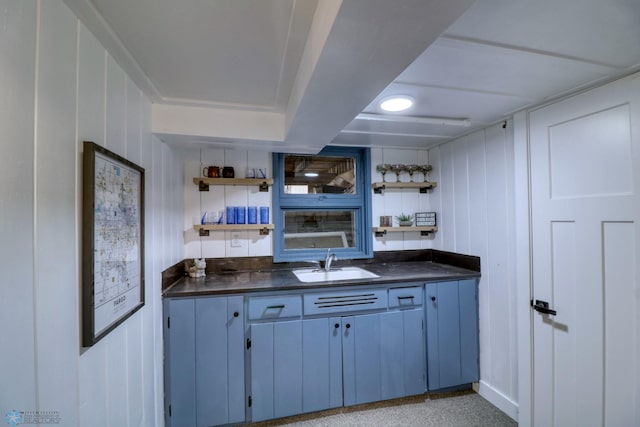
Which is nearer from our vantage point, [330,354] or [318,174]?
[330,354]

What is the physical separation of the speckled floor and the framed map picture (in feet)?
4.70

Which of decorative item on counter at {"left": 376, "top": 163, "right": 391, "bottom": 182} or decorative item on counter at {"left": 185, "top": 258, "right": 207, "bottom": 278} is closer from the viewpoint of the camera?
decorative item on counter at {"left": 185, "top": 258, "right": 207, "bottom": 278}

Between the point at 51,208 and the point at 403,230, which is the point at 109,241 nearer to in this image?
the point at 51,208

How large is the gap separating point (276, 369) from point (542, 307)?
1.80 metres

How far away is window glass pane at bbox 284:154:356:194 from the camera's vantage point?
103 inches

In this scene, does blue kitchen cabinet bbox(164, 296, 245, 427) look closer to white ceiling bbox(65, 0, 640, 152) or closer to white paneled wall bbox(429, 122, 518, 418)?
white ceiling bbox(65, 0, 640, 152)

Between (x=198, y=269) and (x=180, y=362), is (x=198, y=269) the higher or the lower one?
the higher one

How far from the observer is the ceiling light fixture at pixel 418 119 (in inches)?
73.7

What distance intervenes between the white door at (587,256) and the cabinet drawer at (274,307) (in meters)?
1.60

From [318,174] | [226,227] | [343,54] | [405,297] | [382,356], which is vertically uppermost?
[343,54]

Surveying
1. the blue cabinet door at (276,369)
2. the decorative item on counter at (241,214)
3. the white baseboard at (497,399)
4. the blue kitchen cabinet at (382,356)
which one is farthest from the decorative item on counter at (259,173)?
the white baseboard at (497,399)

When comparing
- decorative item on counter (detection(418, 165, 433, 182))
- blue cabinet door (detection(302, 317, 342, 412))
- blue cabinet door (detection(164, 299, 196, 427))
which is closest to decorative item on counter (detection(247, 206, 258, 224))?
blue cabinet door (detection(164, 299, 196, 427))

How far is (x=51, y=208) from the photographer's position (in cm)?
82

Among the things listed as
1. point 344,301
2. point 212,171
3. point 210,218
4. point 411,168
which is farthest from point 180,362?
point 411,168
